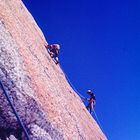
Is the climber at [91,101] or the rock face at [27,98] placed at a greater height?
the climber at [91,101]

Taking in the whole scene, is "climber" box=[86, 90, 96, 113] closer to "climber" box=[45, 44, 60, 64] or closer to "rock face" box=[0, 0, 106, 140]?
"climber" box=[45, 44, 60, 64]

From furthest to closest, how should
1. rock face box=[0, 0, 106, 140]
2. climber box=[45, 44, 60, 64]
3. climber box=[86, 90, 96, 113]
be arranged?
climber box=[86, 90, 96, 113]
climber box=[45, 44, 60, 64]
rock face box=[0, 0, 106, 140]

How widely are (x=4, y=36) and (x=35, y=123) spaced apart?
11.1ft

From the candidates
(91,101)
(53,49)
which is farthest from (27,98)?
(91,101)

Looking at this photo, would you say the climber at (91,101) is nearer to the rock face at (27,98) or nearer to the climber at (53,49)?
the climber at (53,49)

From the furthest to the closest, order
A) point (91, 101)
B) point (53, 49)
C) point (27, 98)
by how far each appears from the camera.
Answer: point (91, 101) < point (53, 49) < point (27, 98)

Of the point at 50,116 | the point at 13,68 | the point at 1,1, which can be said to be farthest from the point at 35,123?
the point at 1,1

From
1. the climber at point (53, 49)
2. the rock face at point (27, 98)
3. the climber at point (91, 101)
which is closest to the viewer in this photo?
the rock face at point (27, 98)

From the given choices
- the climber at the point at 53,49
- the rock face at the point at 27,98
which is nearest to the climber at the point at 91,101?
the climber at the point at 53,49

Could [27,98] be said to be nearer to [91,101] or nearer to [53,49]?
[53,49]

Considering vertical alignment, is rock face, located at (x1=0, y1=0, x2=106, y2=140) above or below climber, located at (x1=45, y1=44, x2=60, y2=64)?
below

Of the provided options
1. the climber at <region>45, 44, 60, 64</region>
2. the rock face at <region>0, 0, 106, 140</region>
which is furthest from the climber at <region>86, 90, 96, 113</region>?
the rock face at <region>0, 0, 106, 140</region>

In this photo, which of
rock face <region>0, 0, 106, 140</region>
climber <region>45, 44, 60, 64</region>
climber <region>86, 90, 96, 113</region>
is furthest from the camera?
climber <region>86, 90, 96, 113</region>

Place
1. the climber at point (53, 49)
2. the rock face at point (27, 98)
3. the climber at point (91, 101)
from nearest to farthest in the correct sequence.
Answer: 1. the rock face at point (27, 98)
2. the climber at point (53, 49)
3. the climber at point (91, 101)
